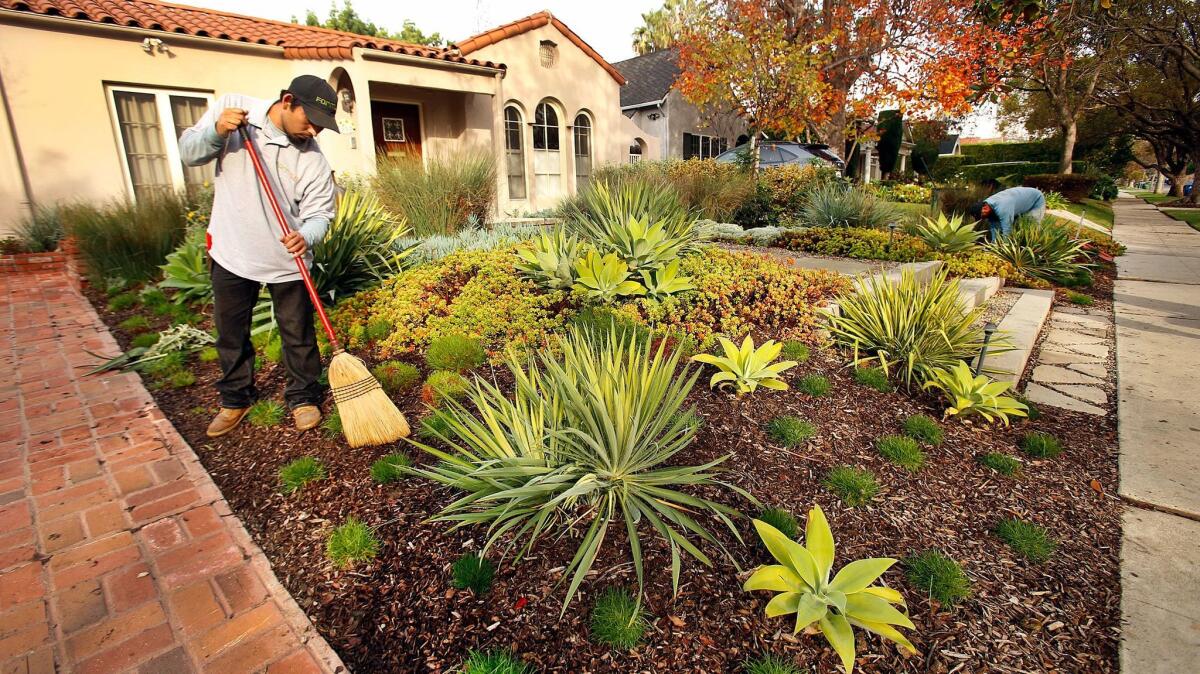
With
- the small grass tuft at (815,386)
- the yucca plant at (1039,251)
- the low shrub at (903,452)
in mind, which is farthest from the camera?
the yucca plant at (1039,251)

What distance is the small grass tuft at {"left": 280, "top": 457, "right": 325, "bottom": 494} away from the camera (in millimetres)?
2369

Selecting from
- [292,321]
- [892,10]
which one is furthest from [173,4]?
[892,10]

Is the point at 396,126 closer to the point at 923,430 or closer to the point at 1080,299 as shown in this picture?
the point at 923,430

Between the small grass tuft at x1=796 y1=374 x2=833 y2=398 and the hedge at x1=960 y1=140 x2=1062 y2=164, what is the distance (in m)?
41.2

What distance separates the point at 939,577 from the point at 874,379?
1.65 m

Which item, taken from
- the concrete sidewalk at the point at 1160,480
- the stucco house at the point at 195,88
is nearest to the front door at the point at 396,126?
the stucco house at the point at 195,88

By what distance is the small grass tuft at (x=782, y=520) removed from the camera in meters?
2.02

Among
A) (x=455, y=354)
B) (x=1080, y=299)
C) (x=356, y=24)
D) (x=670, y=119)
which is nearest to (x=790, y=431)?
(x=455, y=354)

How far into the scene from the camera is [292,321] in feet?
9.60

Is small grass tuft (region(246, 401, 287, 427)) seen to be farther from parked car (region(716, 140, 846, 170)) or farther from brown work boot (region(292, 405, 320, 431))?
parked car (region(716, 140, 846, 170))

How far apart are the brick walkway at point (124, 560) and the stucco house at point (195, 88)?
22.0 feet

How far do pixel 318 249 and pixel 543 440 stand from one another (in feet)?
10.4

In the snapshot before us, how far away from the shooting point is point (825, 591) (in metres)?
1.62

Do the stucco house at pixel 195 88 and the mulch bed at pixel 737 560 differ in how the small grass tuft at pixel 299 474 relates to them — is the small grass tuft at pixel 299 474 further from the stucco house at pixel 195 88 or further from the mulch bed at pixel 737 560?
the stucco house at pixel 195 88
